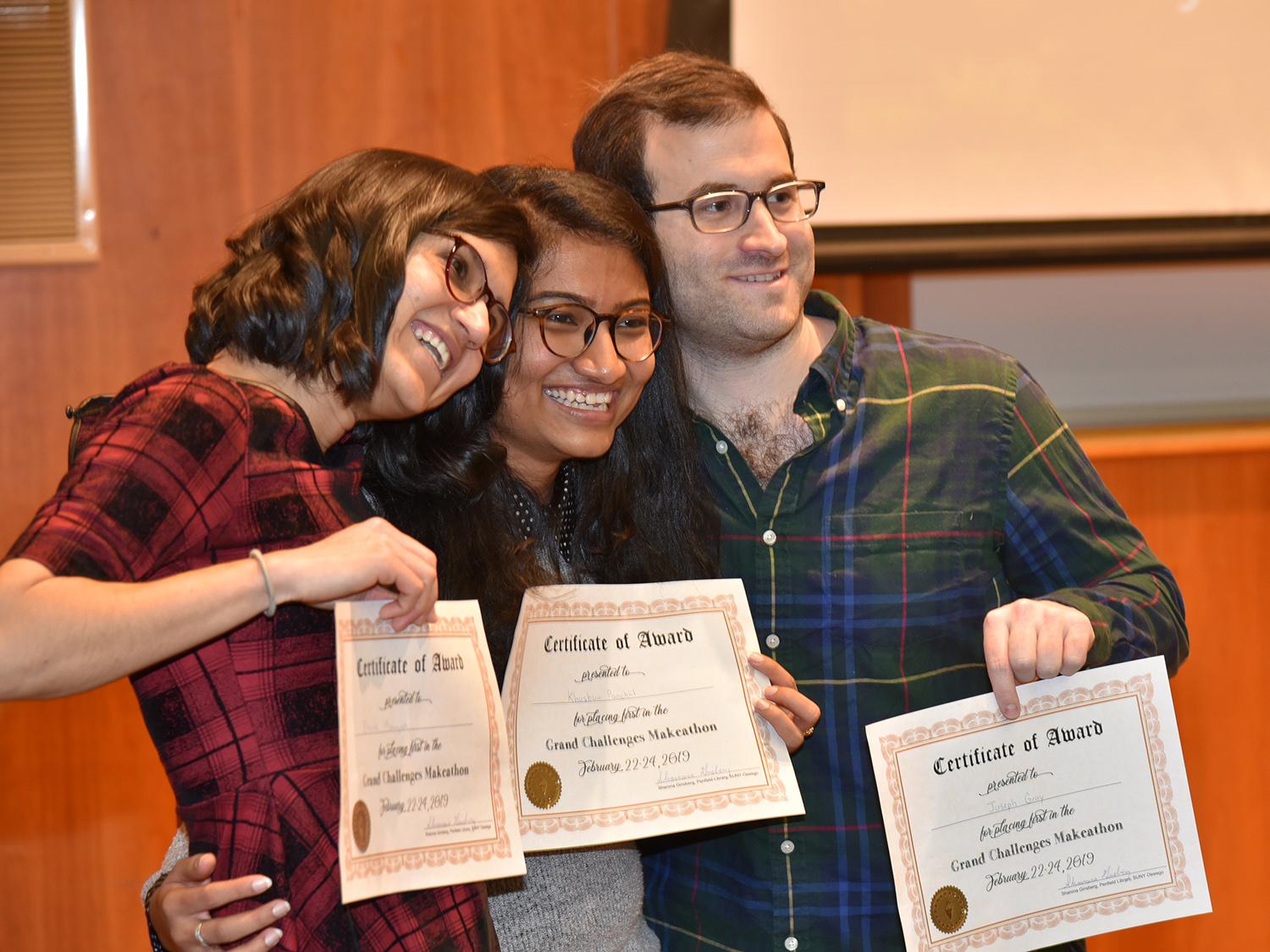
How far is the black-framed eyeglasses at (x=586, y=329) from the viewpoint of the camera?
168cm

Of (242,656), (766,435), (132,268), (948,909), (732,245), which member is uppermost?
(132,268)

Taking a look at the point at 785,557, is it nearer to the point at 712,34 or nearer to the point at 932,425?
the point at 932,425

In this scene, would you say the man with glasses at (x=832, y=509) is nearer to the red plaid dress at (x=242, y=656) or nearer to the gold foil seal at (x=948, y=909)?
the gold foil seal at (x=948, y=909)

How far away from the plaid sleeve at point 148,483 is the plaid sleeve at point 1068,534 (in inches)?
45.4

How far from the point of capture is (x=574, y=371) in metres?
1.68

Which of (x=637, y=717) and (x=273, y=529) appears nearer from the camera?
(x=273, y=529)

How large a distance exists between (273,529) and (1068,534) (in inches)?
45.6

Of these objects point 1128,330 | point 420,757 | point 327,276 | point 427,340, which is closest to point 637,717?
point 420,757

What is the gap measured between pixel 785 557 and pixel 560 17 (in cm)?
176

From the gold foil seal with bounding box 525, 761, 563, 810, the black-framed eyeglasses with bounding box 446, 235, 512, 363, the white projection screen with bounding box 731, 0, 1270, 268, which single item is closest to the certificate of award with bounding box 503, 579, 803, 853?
the gold foil seal with bounding box 525, 761, 563, 810

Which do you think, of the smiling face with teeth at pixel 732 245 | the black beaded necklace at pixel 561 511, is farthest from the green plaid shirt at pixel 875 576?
the black beaded necklace at pixel 561 511

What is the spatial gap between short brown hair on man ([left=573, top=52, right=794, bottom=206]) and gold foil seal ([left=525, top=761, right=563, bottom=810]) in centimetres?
90

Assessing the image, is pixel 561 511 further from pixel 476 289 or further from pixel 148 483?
pixel 148 483

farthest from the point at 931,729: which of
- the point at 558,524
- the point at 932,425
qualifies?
the point at 558,524
